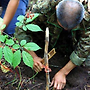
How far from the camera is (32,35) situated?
2004 mm

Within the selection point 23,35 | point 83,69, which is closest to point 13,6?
point 23,35

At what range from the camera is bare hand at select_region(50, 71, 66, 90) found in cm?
168

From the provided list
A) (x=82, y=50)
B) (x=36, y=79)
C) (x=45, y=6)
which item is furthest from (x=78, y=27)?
(x=36, y=79)

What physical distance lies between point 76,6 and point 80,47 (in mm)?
445

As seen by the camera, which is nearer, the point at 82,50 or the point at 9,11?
the point at 82,50

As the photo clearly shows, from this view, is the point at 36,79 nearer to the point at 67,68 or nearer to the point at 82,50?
the point at 67,68

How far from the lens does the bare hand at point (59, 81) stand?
5.52 ft

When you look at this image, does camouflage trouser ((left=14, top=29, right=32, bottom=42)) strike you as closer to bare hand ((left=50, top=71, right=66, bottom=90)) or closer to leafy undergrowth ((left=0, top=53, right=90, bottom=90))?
leafy undergrowth ((left=0, top=53, right=90, bottom=90))

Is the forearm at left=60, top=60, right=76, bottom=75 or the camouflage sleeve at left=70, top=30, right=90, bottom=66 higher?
the camouflage sleeve at left=70, top=30, right=90, bottom=66

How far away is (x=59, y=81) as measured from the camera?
1702 mm

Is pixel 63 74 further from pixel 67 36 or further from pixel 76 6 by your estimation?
pixel 76 6

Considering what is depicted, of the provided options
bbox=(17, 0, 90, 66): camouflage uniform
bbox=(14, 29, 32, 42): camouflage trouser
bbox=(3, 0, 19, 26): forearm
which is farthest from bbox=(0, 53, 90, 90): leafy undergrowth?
bbox=(3, 0, 19, 26): forearm

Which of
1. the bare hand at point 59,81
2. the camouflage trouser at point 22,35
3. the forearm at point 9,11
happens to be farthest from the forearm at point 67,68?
the forearm at point 9,11

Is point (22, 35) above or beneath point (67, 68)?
above
